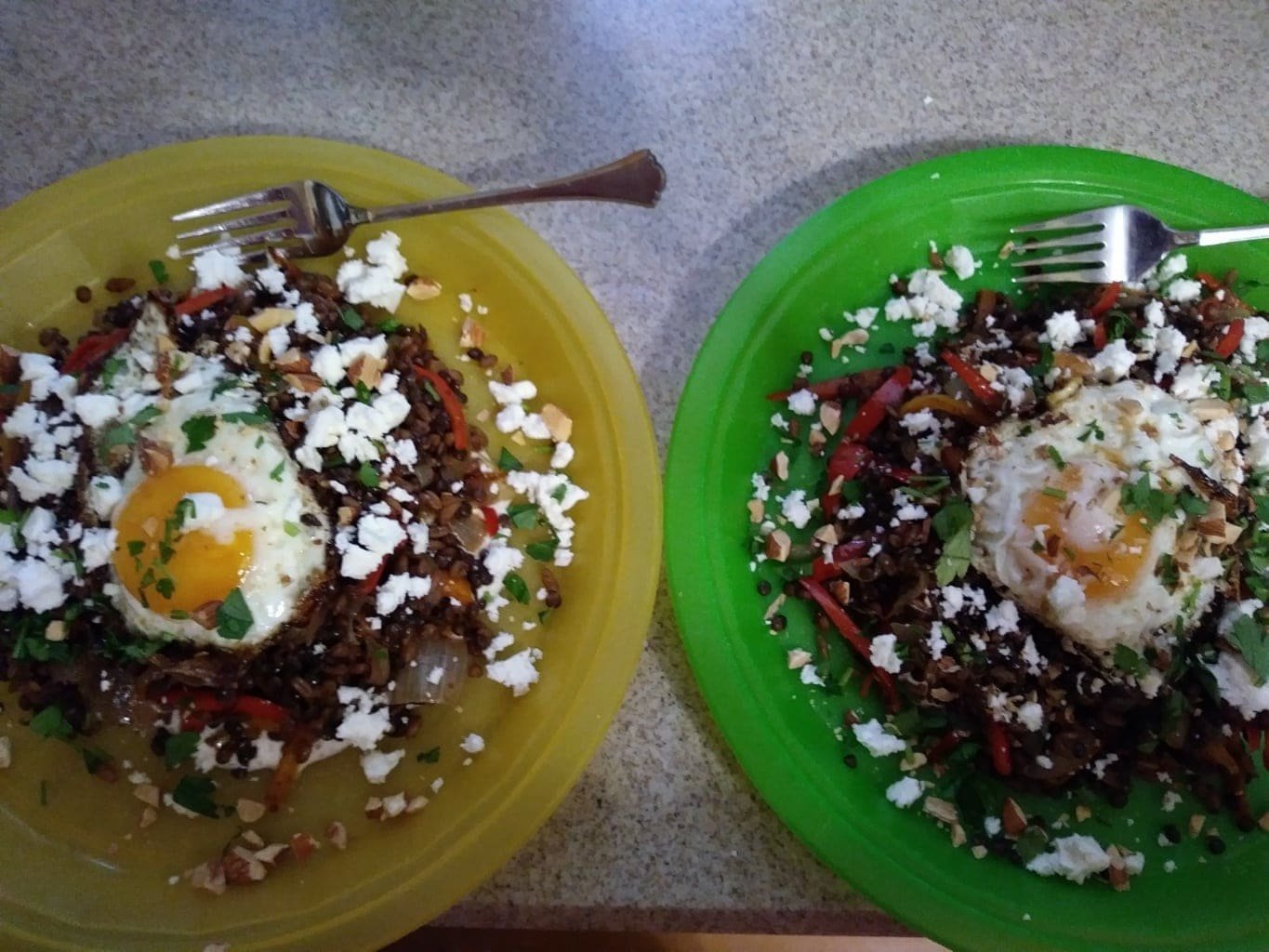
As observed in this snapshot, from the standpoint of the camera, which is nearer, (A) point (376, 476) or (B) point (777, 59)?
(A) point (376, 476)

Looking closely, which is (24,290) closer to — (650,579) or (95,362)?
(95,362)

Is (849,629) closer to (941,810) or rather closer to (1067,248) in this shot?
(941,810)

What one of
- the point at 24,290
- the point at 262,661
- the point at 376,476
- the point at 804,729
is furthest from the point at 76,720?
the point at 804,729

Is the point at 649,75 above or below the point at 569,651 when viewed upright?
above

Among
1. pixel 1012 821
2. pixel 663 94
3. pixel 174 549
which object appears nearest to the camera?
pixel 174 549

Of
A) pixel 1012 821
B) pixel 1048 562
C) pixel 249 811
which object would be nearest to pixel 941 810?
pixel 1012 821

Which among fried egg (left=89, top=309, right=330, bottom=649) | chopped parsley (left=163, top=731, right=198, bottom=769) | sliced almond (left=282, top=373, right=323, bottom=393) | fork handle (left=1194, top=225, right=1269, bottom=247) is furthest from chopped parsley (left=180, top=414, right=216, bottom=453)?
fork handle (left=1194, top=225, right=1269, bottom=247)
